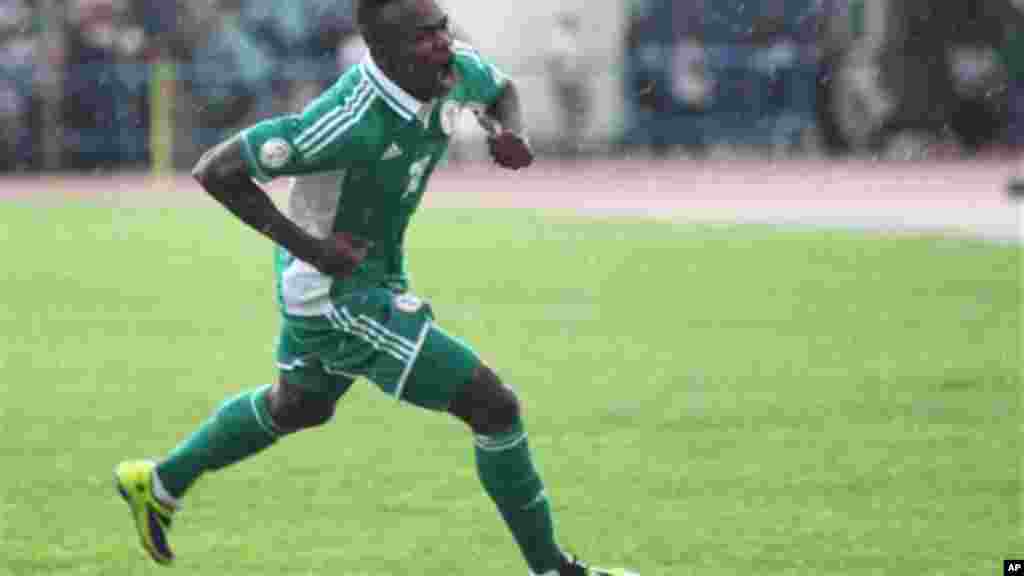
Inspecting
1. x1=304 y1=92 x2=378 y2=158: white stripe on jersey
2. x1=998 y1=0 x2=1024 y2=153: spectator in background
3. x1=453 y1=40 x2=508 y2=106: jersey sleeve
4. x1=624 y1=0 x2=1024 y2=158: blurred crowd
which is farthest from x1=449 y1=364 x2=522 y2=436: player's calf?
x1=998 y1=0 x2=1024 y2=153: spectator in background

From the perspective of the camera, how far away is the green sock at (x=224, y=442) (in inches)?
294

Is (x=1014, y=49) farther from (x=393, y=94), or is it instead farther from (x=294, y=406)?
(x=393, y=94)

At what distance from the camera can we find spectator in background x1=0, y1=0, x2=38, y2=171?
28.3m

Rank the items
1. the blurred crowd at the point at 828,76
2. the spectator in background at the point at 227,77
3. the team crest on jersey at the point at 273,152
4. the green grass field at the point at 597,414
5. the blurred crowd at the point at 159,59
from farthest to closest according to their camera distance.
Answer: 1. the blurred crowd at the point at 828,76
2. the spectator in background at the point at 227,77
3. the blurred crowd at the point at 159,59
4. the green grass field at the point at 597,414
5. the team crest on jersey at the point at 273,152

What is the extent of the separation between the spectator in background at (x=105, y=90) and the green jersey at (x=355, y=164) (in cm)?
2230

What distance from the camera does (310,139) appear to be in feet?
22.5

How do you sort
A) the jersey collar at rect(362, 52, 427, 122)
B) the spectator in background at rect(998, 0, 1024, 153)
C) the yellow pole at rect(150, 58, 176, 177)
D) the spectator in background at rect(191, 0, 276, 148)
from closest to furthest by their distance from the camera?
the jersey collar at rect(362, 52, 427, 122) < the yellow pole at rect(150, 58, 176, 177) < the spectator in background at rect(191, 0, 276, 148) < the spectator in background at rect(998, 0, 1024, 153)

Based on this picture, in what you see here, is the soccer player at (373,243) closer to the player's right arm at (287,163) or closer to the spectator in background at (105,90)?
the player's right arm at (287,163)

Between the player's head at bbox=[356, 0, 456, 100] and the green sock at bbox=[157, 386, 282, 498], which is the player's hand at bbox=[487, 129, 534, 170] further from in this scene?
the green sock at bbox=[157, 386, 282, 498]

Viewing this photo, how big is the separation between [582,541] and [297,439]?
2.44m

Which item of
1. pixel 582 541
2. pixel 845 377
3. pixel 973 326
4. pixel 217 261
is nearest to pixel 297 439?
pixel 582 541

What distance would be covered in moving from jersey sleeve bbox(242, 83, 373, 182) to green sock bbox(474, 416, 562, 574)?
905 mm

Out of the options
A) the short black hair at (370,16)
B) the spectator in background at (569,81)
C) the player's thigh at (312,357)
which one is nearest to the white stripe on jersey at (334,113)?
the short black hair at (370,16)

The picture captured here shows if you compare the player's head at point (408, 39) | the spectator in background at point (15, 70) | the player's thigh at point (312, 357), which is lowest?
the spectator in background at point (15, 70)
